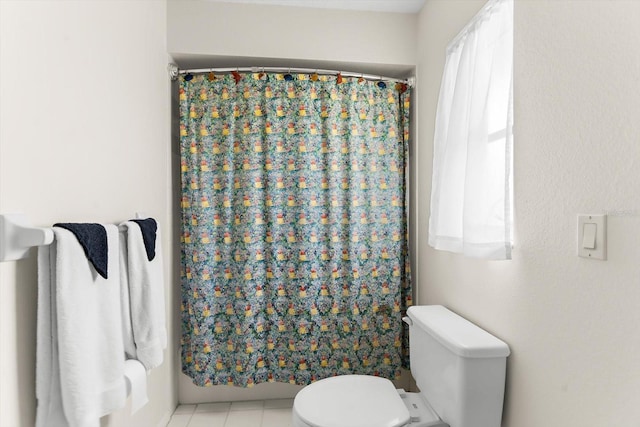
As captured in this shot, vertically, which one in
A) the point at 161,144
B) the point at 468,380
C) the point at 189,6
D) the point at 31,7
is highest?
the point at 189,6

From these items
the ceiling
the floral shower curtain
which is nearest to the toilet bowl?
the floral shower curtain

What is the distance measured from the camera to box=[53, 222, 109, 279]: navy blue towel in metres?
0.97

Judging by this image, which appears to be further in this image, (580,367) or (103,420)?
(103,420)

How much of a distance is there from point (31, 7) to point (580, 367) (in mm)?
1662

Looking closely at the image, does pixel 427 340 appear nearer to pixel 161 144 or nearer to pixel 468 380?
pixel 468 380

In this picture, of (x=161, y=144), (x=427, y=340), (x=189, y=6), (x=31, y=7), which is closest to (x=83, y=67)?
(x=31, y=7)

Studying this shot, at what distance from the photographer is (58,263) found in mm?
913

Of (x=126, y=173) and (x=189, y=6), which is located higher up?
(x=189, y=6)

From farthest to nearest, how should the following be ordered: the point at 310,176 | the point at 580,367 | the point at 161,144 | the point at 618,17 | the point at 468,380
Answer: the point at 310,176 < the point at 161,144 < the point at 468,380 < the point at 580,367 < the point at 618,17

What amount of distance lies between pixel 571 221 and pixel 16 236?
4.45 ft

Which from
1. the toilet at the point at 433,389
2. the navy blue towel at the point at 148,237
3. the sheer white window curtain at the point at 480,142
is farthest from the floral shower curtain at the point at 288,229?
the navy blue towel at the point at 148,237

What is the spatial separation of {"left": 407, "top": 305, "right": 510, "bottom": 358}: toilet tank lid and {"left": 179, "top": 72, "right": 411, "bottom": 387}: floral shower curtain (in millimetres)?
550

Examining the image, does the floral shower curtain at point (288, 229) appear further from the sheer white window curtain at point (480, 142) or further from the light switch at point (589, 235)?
the light switch at point (589, 235)

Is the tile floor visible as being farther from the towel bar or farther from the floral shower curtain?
the towel bar
